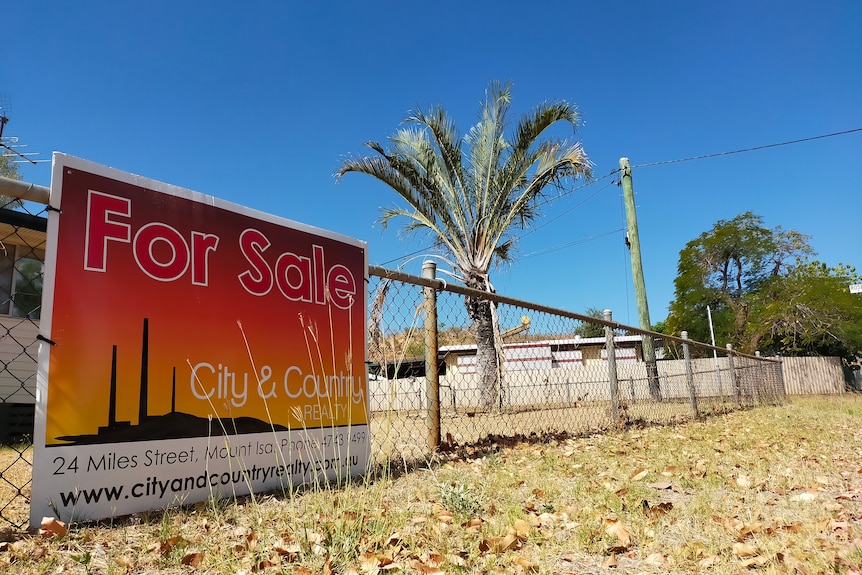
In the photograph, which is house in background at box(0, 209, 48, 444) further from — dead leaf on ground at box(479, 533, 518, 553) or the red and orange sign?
dead leaf on ground at box(479, 533, 518, 553)

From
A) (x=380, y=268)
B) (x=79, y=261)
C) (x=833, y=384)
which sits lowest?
(x=833, y=384)

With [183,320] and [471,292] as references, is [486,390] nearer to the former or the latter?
[471,292]

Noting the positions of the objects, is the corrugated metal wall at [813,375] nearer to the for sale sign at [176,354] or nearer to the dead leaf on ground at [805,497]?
the dead leaf on ground at [805,497]

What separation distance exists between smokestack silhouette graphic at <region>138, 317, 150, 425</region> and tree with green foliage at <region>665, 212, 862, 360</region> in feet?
98.7

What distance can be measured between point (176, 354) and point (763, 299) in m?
33.1

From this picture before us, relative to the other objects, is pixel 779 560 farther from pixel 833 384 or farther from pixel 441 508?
pixel 833 384

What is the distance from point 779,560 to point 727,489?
1.26 m

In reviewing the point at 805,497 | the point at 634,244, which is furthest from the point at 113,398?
the point at 634,244

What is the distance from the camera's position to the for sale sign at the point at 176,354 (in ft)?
7.16

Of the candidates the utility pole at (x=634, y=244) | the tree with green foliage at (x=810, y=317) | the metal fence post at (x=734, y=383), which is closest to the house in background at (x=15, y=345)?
the metal fence post at (x=734, y=383)

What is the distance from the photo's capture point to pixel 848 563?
1866 mm

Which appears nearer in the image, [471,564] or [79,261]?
[471,564]

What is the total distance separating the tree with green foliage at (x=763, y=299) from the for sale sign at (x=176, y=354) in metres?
29.2

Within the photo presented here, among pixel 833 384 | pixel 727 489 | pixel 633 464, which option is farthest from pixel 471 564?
pixel 833 384
